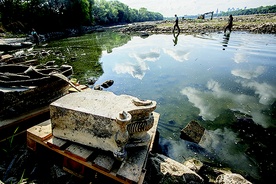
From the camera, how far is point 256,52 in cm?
1078

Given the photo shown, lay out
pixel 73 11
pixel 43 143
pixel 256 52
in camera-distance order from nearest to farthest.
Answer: pixel 43 143 → pixel 256 52 → pixel 73 11

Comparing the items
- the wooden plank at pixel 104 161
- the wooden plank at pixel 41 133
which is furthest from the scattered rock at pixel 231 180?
the wooden plank at pixel 41 133

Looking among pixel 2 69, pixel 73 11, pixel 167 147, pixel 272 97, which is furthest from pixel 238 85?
pixel 73 11

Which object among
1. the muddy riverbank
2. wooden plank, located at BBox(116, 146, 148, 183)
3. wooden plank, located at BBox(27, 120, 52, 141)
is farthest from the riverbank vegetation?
wooden plank, located at BBox(116, 146, 148, 183)

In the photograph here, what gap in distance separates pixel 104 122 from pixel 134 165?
2.10 ft

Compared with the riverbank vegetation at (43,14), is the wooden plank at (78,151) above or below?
below

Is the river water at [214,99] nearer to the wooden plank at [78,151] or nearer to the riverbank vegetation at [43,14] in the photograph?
the wooden plank at [78,151]

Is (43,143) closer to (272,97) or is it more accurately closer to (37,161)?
(37,161)

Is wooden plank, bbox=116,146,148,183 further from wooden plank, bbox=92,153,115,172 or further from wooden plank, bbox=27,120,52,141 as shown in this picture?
wooden plank, bbox=27,120,52,141

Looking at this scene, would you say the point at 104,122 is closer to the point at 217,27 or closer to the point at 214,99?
the point at 214,99

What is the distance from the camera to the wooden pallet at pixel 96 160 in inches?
77.9

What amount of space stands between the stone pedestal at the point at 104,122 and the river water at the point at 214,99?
1.55m

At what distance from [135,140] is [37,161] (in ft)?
5.25

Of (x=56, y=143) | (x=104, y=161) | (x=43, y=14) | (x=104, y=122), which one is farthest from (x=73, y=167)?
(x=43, y=14)
